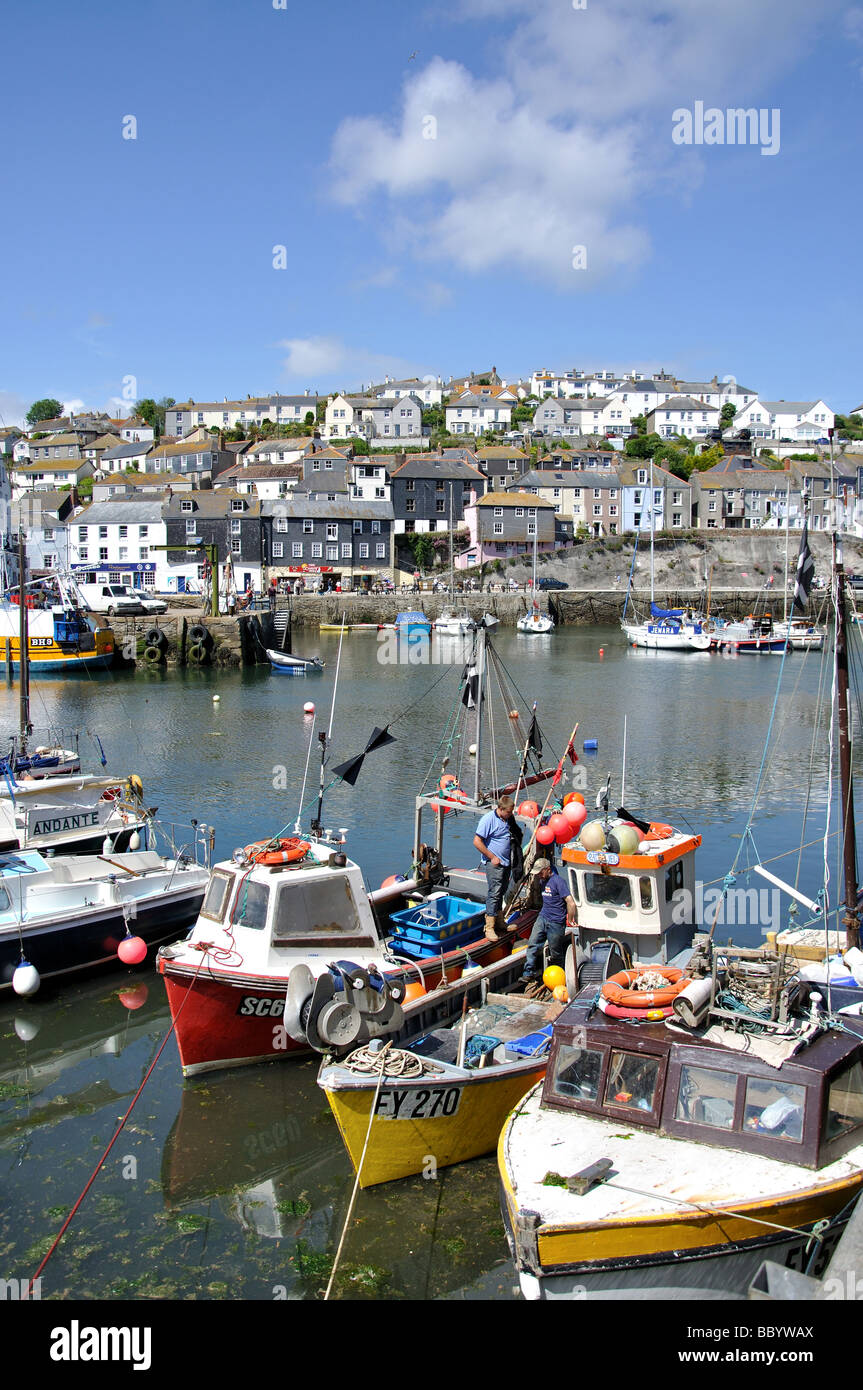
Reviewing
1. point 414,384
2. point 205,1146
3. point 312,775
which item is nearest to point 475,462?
point 414,384

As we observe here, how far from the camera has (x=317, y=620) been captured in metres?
75.7

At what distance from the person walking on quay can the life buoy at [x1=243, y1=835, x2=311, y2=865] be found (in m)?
2.53

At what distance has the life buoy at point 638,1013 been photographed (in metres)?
8.73

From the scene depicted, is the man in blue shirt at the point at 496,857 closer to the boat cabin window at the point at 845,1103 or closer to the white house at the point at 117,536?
the boat cabin window at the point at 845,1103

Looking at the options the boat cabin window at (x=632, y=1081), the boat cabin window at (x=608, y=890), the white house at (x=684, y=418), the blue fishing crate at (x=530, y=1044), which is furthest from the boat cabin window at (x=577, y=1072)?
the white house at (x=684, y=418)

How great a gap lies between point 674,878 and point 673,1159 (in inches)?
212

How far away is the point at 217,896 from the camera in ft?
41.9

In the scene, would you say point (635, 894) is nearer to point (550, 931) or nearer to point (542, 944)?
point (550, 931)

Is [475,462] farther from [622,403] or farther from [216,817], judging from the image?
[216,817]

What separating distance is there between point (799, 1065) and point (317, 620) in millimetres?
69376

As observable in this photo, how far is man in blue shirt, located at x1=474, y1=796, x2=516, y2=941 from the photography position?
13891 mm

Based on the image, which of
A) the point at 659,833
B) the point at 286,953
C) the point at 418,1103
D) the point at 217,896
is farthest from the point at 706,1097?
the point at 217,896

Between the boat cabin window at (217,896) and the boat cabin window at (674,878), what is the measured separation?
5.51 m

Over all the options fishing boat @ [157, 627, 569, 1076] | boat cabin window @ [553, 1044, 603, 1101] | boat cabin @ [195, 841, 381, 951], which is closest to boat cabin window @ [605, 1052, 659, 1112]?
boat cabin window @ [553, 1044, 603, 1101]
